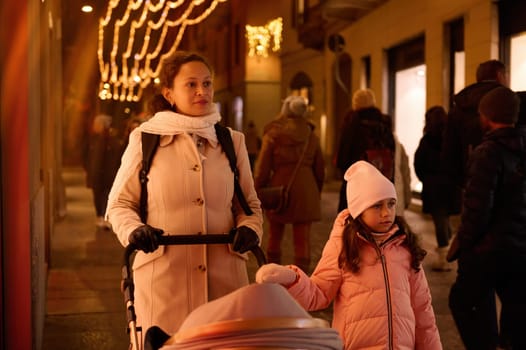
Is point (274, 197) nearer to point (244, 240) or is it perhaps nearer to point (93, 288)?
point (93, 288)

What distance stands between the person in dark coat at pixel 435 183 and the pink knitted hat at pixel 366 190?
549 centimetres

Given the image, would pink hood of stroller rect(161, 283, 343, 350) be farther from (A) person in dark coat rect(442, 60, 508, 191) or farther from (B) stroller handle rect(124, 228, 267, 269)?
(A) person in dark coat rect(442, 60, 508, 191)

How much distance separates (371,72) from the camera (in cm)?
2109

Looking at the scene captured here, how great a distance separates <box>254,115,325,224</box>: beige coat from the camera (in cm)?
882

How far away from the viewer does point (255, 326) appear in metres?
2.42

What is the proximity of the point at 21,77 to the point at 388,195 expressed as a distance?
2385 mm

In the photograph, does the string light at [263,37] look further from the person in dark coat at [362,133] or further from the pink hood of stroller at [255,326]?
the pink hood of stroller at [255,326]

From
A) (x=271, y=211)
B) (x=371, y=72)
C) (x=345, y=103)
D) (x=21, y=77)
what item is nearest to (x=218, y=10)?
(x=345, y=103)

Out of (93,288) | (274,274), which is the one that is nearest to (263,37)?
(93,288)

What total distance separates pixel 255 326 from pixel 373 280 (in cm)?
165

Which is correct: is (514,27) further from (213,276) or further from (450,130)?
(213,276)

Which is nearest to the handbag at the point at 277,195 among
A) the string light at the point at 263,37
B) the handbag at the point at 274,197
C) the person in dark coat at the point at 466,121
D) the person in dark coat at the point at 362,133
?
the handbag at the point at 274,197

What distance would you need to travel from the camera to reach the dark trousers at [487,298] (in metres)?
5.51

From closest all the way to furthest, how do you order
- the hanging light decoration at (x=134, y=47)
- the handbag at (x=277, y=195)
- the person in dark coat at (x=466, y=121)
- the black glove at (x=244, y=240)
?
the black glove at (x=244, y=240) < the person in dark coat at (x=466, y=121) < the handbag at (x=277, y=195) < the hanging light decoration at (x=134, y=47)
